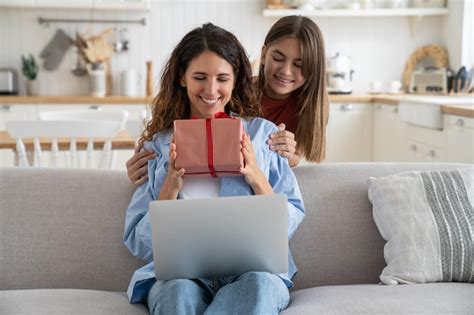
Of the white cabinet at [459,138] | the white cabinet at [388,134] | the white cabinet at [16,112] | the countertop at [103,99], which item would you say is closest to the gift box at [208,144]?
the white cabinet at [459,138]

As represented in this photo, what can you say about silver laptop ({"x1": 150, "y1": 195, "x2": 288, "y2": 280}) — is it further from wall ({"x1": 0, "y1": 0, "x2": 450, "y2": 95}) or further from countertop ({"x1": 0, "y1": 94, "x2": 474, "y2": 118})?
wall ({"x1": 0, "y1": 0, "x2": 450, "y2": 95})

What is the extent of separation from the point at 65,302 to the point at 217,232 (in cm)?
49

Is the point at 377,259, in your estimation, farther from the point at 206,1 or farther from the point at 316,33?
the point at 206,1

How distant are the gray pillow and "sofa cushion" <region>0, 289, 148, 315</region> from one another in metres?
0.77

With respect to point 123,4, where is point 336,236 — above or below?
below

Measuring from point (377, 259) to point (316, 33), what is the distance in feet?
2.59

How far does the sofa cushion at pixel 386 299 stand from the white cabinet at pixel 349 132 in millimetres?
3416

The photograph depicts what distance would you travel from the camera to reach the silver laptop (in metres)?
1.65

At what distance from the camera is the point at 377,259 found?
7.11ft

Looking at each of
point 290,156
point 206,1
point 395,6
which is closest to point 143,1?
point 206,1

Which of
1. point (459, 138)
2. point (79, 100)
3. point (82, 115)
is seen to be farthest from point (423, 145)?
point (79, 100)

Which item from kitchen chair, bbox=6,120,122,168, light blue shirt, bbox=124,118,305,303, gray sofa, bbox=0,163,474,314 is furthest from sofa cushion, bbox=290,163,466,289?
kitchen chair, bbox=6,120,122,168

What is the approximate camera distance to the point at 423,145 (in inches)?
176

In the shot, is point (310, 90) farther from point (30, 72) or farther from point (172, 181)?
point (30, 72)
